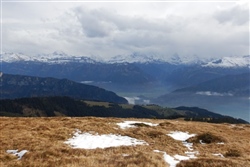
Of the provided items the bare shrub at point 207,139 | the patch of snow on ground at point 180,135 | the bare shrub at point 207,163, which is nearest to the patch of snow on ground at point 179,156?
the patch of snow on ground at point 180,135

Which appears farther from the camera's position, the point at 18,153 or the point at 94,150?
the point at 94,150

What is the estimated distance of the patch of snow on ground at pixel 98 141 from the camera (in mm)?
28538

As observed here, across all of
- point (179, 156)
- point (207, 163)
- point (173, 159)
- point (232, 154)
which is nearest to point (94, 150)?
point (173, 159)

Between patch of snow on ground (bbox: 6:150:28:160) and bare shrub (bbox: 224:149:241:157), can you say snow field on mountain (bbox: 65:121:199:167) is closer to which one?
bare shrub (bbox: 224:149:241:157)

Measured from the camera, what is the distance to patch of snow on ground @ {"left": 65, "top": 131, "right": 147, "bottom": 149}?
28.5 meters

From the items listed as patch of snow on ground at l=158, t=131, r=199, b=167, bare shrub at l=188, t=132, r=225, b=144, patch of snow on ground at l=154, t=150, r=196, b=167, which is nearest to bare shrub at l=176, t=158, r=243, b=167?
patch of snow on ground at l=154, t=150, r=196, b=167

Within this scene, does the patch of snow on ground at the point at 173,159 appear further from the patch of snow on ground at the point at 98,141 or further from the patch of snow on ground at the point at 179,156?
the patch of snow on ground at the point at 98,141

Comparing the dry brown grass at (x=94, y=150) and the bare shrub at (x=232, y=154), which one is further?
the bare shrub at (x=232, y=154)

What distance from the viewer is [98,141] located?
30438 mm

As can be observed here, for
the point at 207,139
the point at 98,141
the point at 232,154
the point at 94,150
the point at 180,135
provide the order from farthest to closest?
the point at 180,135 < the point at 207,139 < the point at 98,141 < the point at 232,154 < the point at 94,150

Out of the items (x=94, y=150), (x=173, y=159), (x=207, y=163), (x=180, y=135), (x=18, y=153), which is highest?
(x=180, y=135)

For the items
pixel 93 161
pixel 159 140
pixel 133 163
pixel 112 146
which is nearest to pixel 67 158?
pixel 93 161

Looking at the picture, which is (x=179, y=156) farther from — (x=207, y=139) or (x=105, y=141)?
(x=207, y=139)

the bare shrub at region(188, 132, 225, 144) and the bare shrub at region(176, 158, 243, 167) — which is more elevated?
the bare shrub at region(188, 132, 225, 144)
